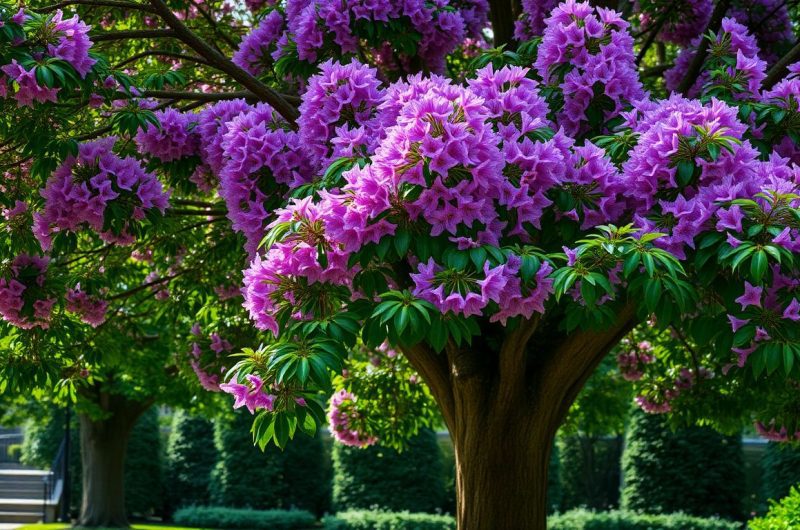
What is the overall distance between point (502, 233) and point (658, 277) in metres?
0.85

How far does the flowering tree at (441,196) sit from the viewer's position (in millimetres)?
3863

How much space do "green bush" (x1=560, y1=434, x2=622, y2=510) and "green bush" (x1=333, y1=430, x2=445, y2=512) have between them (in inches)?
203

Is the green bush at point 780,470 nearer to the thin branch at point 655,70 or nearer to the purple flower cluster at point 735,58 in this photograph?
the thin branch at point 655,70

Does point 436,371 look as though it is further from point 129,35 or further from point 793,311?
point 793,311

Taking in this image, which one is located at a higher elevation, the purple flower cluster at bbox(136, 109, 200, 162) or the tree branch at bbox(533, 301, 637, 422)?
the purple flower cluster at bbox(136, 109, 200, 162)

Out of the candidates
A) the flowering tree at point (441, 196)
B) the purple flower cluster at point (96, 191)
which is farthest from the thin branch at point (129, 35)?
the purple flower cluster at point (96, 191)

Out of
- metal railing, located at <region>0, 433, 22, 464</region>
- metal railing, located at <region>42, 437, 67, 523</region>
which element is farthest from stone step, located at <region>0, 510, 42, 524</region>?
metal railing, located at <region>0, 433, 22, 464</region>

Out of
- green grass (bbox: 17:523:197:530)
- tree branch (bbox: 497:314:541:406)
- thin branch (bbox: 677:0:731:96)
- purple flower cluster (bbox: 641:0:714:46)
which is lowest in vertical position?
green grass (bbox: 17:523:197:530)

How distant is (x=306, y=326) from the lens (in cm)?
398

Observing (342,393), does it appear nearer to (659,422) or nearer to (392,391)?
(392,391)

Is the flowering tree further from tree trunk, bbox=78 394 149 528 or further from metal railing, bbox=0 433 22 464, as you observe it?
metal railing, bbox=0 433 22 464

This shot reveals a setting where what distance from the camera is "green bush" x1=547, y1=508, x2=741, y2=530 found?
16.4 meters

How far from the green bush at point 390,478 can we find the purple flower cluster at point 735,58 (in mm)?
13935

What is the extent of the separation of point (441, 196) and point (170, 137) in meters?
2.61
